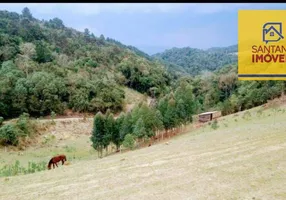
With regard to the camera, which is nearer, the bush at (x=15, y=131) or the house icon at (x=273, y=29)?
the house icon at (x=273, y=29)

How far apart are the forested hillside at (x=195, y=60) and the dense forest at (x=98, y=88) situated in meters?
27.5

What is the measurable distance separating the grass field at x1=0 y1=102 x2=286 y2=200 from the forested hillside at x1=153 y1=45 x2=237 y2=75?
78.9m

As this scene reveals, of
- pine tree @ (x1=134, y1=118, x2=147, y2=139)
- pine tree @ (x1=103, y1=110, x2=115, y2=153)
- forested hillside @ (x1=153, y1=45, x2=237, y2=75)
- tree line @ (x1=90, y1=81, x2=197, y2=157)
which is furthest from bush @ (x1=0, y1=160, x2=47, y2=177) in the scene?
forested hillside @ (x1=153, y1=45, x2=237, y2=75)

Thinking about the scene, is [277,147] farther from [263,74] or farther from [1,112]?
[1,112]

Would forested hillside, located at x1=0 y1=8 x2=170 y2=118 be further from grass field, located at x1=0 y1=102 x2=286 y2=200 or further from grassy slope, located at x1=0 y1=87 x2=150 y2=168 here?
grass field, located at x1=0 y1=102 x2=286 y2=200

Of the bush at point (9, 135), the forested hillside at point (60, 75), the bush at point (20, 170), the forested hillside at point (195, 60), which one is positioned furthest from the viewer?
the forested hillside at point (195, 60)

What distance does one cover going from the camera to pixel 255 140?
47.3ft

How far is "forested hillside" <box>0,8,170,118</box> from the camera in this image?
134 feet

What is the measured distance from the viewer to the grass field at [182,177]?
898 cm

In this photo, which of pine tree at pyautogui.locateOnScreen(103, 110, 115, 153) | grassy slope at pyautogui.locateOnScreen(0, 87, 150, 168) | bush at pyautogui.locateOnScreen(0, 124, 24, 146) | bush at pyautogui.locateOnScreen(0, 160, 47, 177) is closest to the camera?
bush at pyautogui.locateOnScreen(0, 160, 47, 177)

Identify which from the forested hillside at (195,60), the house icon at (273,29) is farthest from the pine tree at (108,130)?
the forested hillside at (195,60)

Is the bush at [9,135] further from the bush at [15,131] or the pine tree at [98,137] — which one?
the pine tree at [98,137]

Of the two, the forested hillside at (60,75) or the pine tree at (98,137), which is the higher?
the forested hillside at (60,75)

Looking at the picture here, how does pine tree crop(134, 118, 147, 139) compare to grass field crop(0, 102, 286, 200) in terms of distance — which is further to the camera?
pine tree crop(134, 118, 147, 139)
